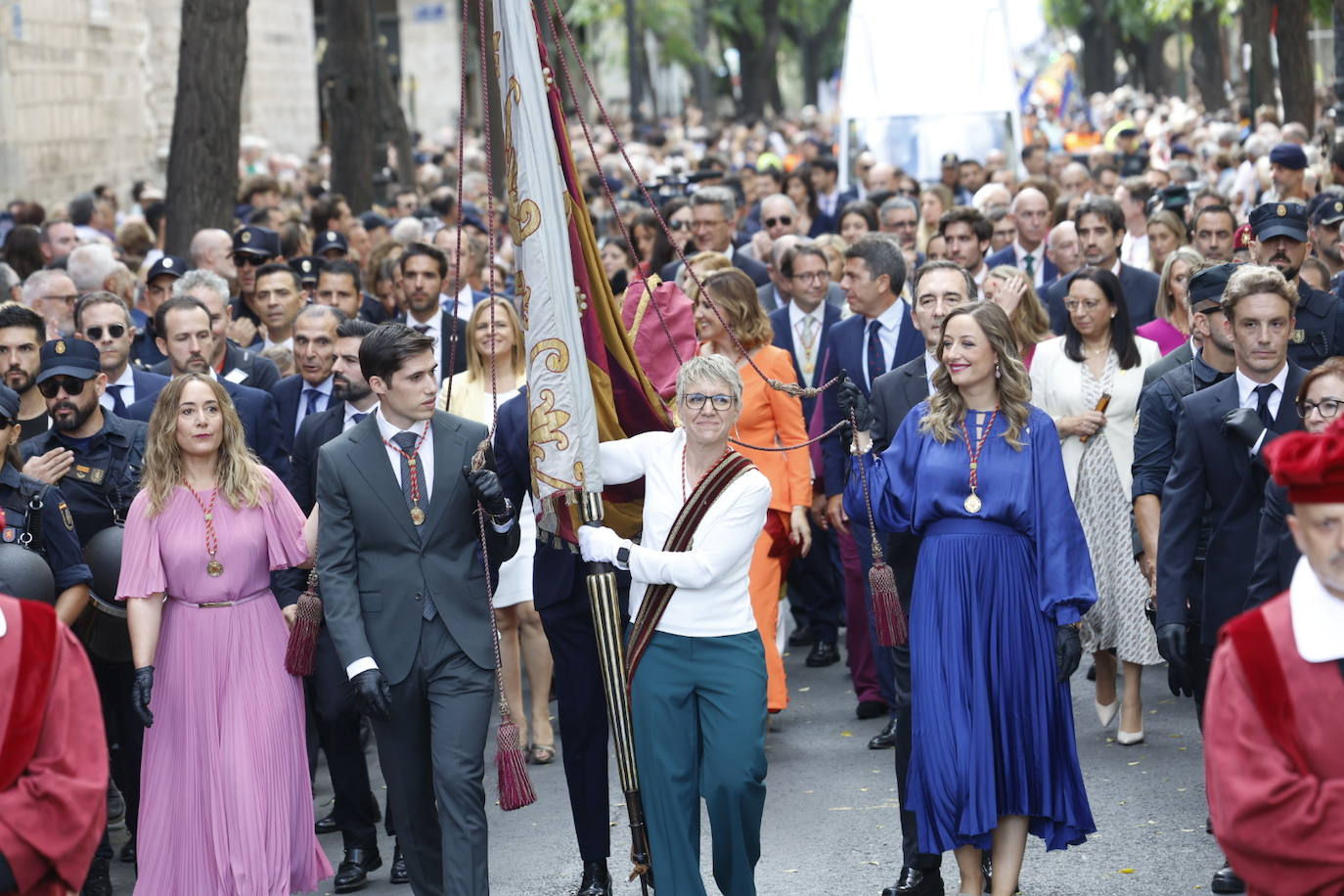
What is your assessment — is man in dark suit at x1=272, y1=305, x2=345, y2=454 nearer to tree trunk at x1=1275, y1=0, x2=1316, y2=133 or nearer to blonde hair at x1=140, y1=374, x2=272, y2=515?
blonde hair at x1=140, y1=374, x2=272, y2=515

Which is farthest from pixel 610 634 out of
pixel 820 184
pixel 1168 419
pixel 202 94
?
pixel 820 184

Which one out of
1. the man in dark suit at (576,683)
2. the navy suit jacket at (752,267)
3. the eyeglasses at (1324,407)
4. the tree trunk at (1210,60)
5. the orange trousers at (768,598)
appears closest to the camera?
the eyeglasses at (1324,407)

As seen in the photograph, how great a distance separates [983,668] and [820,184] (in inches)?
578

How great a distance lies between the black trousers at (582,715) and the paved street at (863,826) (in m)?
0.37

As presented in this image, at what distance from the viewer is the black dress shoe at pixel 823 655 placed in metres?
11.1

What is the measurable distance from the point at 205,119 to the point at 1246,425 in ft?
36.4

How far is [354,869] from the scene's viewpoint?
306 inches

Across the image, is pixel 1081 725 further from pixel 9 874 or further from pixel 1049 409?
pixel 9 874

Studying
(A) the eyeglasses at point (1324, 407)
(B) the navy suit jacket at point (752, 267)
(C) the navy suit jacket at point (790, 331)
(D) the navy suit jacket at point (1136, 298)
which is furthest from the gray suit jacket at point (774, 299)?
(A) the eyeglasses at point (1324, 407)

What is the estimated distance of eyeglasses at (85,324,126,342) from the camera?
9023 mm

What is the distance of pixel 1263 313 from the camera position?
22.4ft

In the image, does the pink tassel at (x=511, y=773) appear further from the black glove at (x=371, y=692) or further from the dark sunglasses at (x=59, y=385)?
the dark sunglasses at (x=59, y=385)

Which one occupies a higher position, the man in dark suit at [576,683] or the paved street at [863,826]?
the man in dark suit at [576,683]

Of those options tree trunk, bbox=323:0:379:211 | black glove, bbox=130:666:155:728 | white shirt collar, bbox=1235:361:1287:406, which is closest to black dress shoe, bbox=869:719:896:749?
white shirt collar, bbox=1235:361:1287:406
